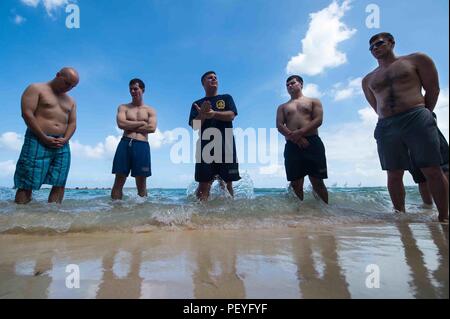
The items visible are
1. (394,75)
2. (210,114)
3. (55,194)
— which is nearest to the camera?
(394,75)

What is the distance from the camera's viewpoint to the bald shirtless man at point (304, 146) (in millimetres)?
3613

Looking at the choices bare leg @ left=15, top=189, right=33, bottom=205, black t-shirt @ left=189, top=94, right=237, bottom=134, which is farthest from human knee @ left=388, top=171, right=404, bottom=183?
bare leg @ left=15, top=189, right=33, bottom=205

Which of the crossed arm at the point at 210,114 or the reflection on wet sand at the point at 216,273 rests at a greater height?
the crossed arm at the point at 210,114

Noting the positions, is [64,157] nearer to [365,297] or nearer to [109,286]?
[109,286]

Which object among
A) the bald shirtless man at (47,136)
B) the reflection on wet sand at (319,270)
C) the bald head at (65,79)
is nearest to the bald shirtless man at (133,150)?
the bald shirtless man at (47,136)

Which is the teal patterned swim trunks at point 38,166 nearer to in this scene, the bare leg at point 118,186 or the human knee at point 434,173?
the bare leg at point 118,186

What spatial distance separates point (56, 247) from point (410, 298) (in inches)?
77.6

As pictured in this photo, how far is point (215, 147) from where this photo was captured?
365 cm

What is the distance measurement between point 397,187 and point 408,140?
0.61 m

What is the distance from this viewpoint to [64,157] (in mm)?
3453

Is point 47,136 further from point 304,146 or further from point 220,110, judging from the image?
point 304,146

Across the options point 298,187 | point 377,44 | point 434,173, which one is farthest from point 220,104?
point 434,173

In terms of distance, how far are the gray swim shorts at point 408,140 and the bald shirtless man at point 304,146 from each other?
0.76m
